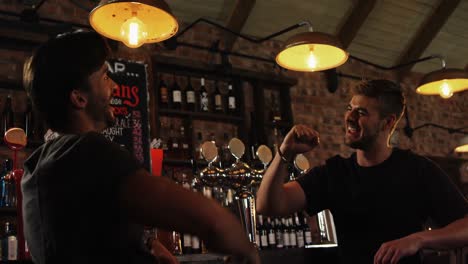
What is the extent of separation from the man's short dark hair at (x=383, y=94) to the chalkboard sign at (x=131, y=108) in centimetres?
240

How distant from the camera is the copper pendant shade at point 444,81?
14.0ft

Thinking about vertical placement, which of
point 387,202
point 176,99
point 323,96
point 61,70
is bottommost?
point 387,202

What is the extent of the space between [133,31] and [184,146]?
2.38 metres

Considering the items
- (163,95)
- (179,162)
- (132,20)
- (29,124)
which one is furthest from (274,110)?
(132,20)

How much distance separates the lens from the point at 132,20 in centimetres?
294

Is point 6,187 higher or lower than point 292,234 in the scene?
higher

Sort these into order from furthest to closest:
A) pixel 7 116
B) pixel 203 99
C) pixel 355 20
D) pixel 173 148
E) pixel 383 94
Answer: pixel 355 20 < pixel 203 99 < pixel 173 148 < pixel 7 116 < pixel 383 94

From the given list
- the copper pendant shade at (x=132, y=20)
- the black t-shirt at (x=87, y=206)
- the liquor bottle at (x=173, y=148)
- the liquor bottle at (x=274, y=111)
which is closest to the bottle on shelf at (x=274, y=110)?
the liquor bottle at (x=274, y=111)

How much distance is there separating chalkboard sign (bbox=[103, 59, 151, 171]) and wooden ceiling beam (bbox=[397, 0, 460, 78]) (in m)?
3.64

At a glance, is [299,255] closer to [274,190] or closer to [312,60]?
[312,60]

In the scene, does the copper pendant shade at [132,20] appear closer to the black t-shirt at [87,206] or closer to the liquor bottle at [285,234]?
the black t-shirt at [87,206]

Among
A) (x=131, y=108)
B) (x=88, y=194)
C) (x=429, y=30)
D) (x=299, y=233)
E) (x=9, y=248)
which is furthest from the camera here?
(x=429, y=30)

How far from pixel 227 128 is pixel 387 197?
3.74m

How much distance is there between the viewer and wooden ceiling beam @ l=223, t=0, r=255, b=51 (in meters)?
5.65
